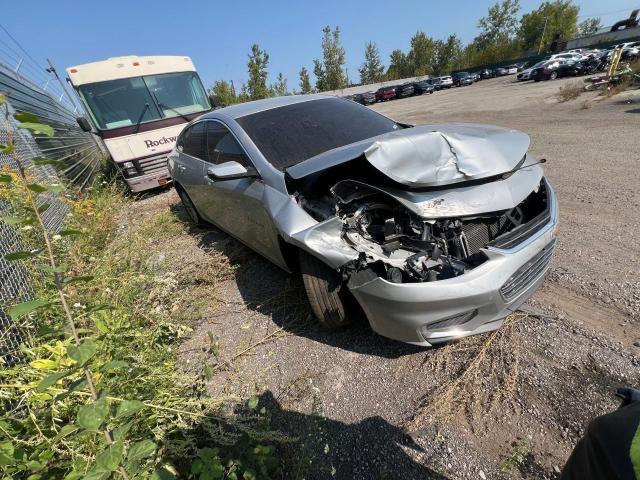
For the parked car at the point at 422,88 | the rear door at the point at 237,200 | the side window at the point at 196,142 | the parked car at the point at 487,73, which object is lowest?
the parked car at the point at 487,73

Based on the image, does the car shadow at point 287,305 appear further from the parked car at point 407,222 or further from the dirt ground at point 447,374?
the parked car at point 407,222

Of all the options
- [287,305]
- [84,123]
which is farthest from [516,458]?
[84,123]

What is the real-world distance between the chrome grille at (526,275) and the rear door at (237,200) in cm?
163

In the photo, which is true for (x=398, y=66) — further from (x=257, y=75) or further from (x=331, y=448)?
(x=331, y=448)

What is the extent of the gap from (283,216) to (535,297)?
80.5 inches

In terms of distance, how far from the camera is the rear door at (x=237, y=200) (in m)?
2.69

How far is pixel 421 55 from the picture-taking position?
5491 centimetres

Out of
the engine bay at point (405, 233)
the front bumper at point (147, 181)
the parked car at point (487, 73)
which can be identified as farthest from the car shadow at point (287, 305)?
the parked car at point (487, 73)

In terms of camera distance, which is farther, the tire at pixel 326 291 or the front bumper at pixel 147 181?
the front bumper at pixel 147 181

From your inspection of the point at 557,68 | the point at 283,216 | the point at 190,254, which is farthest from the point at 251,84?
the point at 283,216

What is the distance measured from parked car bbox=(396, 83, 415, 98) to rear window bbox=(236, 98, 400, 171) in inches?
1290

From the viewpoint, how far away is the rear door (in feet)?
8.84

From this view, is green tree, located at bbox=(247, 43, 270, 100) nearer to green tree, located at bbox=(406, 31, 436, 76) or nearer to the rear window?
the rear window

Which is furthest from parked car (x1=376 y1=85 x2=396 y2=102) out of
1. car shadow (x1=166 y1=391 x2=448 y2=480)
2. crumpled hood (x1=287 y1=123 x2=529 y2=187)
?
car shadow (x1=166 y1=391 x2=448 y2=480)
